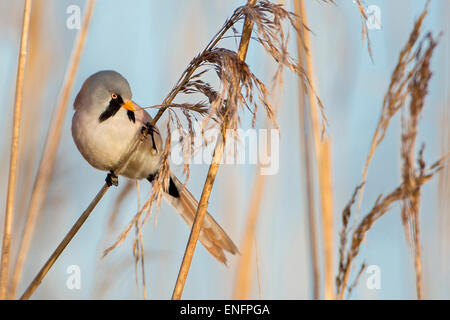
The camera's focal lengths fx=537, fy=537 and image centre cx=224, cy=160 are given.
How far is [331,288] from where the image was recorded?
68.5 inches

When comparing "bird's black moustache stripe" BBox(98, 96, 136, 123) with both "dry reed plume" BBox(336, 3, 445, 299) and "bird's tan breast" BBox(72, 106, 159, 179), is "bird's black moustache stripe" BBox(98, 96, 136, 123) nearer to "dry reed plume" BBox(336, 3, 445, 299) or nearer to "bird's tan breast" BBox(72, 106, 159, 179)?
"bird's tan breast" BBox(72, 106, 159, 179)

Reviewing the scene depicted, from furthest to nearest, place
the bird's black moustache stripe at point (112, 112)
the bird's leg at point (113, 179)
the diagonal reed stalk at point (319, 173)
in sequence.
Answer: the bird's leg at point (113, 179) → the bird's black moustache stripe at point (112, 112) → the diagonal reed stalk at point (319, 173)

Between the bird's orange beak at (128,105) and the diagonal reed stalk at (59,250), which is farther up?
the bird's orange beak at (128,105)

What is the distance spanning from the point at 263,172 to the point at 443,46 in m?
0.95

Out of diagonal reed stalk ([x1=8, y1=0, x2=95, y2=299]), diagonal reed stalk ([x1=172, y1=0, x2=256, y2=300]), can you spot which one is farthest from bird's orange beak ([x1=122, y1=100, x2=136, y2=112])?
diagonal reed stalk ([x1=172, y1=0, x2=256, y2=300])

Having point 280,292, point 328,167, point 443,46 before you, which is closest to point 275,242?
point 280,292

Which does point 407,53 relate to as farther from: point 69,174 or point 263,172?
point 69,174

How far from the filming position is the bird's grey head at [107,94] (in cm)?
204

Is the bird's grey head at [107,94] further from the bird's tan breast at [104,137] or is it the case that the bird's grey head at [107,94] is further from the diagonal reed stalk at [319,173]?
the diagonal reed stalk at [319,173]

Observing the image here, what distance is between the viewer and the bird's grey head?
2035mm

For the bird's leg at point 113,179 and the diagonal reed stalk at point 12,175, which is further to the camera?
the bird's leg at point 113,179

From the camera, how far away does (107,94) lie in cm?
206

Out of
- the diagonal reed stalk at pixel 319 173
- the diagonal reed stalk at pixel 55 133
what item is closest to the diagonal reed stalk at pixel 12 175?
the diagonal reed stalk at pixel 55 133

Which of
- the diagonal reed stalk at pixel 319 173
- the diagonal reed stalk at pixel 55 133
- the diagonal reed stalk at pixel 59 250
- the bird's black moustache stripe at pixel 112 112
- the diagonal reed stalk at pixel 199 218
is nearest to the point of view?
the diagonal reed stalk at pixel 199 218
